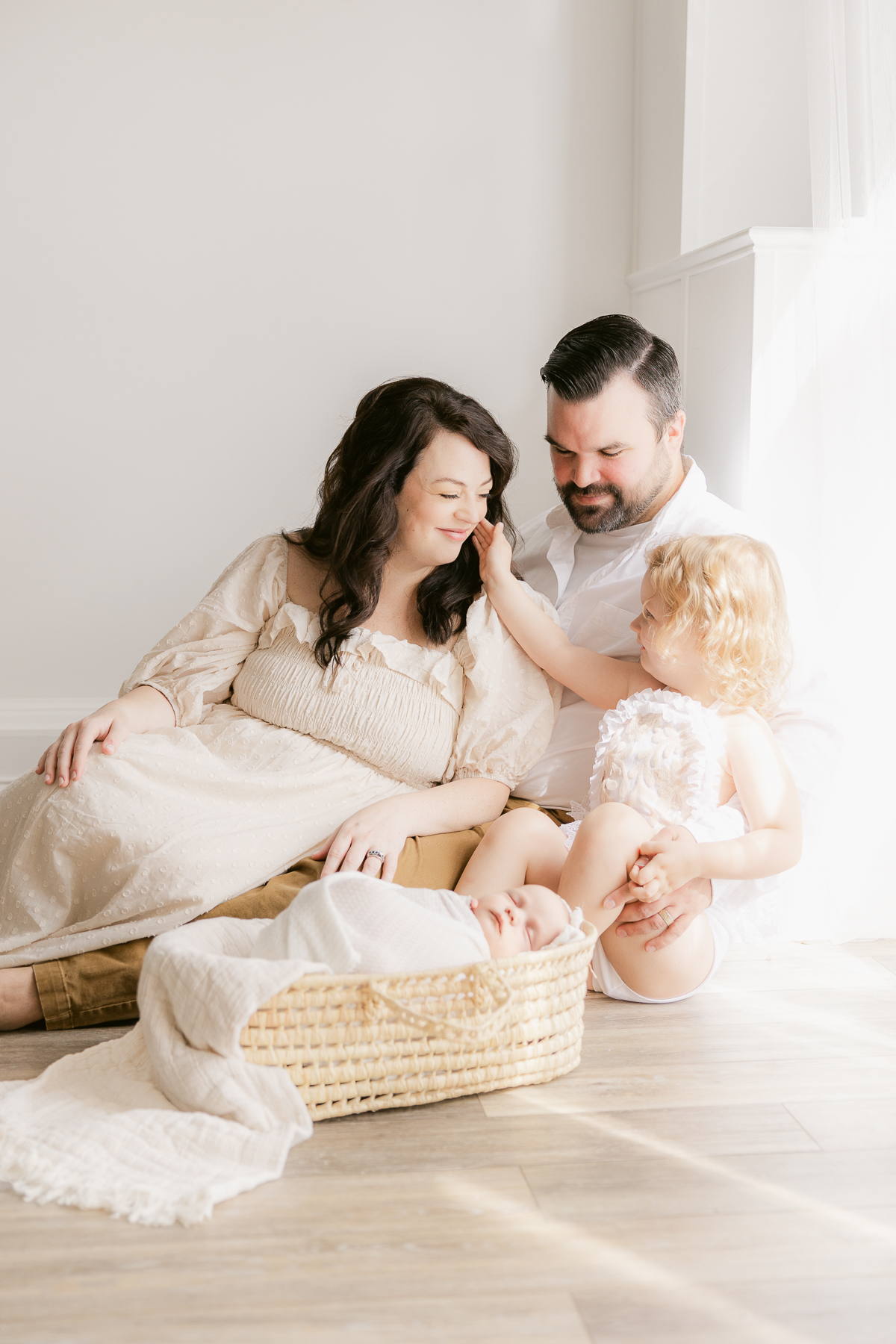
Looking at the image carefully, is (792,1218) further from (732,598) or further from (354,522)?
(354,522)

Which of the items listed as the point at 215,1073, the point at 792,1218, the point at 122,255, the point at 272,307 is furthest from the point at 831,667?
the point at 122,255

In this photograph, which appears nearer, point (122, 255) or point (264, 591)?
Result: point (264, 591)

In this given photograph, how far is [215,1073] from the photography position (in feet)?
4.77

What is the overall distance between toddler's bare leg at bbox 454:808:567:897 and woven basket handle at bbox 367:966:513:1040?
0.38 metres

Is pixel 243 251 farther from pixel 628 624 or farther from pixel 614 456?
pixel 628 624

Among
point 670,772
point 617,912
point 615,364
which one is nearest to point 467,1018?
point 617,912

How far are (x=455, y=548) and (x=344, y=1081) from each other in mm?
966

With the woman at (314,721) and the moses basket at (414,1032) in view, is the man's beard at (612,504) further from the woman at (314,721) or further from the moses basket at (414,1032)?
the moses basket at (414,1032)

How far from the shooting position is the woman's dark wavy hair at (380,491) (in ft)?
6.81

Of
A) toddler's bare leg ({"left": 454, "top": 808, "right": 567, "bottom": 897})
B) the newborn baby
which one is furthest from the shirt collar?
the newborn baby

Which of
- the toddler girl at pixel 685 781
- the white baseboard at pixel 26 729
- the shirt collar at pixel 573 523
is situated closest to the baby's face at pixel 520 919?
the toddler girl at pixel 685 781

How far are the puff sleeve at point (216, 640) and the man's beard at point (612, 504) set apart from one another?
0.60m

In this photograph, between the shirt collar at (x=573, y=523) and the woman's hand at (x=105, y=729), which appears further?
the shirt collar at (x=573, y=523)

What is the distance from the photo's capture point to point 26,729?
3.15 meters
